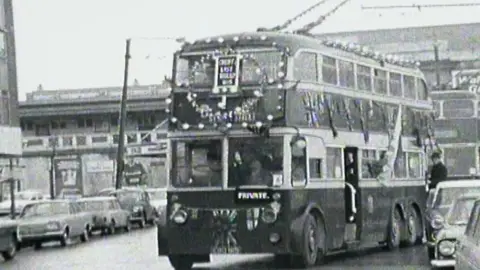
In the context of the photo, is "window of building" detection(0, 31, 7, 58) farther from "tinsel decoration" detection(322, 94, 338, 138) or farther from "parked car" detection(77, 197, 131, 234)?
"tinsel decoration" detection(322, 94, 338, 138)

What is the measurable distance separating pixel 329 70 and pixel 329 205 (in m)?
2.71

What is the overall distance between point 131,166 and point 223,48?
4435 centimetres

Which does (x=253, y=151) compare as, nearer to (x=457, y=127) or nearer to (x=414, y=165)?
(x=414, y=165)

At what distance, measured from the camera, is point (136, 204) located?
51.8 m

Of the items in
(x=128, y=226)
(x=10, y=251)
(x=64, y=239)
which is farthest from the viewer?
(x=128, y=226)

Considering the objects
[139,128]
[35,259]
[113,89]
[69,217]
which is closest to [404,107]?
[35,259]

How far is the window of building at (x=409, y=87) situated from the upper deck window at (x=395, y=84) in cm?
40

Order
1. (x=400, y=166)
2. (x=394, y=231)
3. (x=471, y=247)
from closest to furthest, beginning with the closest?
(x=471, y=247) → (x=394, y=231) → (x=400, y=166)

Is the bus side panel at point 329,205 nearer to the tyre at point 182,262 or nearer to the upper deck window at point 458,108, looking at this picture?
the tyre at point 182,262

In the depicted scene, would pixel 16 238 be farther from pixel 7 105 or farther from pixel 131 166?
pixel 131 166

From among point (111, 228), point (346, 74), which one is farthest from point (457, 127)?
point (346, 74)

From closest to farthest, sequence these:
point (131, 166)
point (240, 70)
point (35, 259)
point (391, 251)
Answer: point (240, 70) < point (391, 251) < point (35, 259) < point (131, 166)

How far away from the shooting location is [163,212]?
2262cm

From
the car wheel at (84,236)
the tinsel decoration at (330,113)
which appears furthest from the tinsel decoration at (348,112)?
the car wheel at (84,236)
